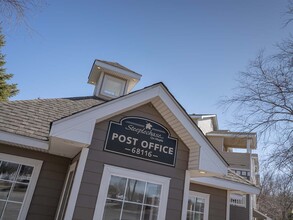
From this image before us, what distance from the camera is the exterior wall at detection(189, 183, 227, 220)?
8172 millimetres

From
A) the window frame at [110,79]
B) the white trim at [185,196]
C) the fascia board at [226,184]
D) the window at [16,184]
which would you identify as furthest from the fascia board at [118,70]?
the white trim at [185,196]

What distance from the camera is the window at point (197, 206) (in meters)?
8.03

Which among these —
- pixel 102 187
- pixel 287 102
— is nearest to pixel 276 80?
pixel 287 102

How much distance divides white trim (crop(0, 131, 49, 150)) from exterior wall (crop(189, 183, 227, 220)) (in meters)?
4.99

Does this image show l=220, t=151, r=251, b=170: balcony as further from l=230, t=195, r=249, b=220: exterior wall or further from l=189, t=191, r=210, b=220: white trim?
l=189, t=191, r=210, b=220: white trim

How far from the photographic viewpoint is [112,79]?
11.0m

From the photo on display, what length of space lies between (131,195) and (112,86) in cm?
645

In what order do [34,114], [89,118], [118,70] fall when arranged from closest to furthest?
1. [89,118]
2. [34,114]
3. [118,70]

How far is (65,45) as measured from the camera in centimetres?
638

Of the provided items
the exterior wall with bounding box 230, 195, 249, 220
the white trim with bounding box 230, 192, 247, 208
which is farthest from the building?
the white trim with bounding box 230, 192, 247, 208

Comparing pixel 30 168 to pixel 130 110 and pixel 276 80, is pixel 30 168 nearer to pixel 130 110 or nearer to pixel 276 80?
pixel 130 110

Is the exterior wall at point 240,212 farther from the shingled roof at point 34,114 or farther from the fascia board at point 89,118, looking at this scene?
the fascia board at point 89,118

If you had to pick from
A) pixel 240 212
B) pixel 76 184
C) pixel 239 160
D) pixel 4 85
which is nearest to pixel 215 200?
pixel 76 184

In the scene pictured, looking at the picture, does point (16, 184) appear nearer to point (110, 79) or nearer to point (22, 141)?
point (22, 141)
